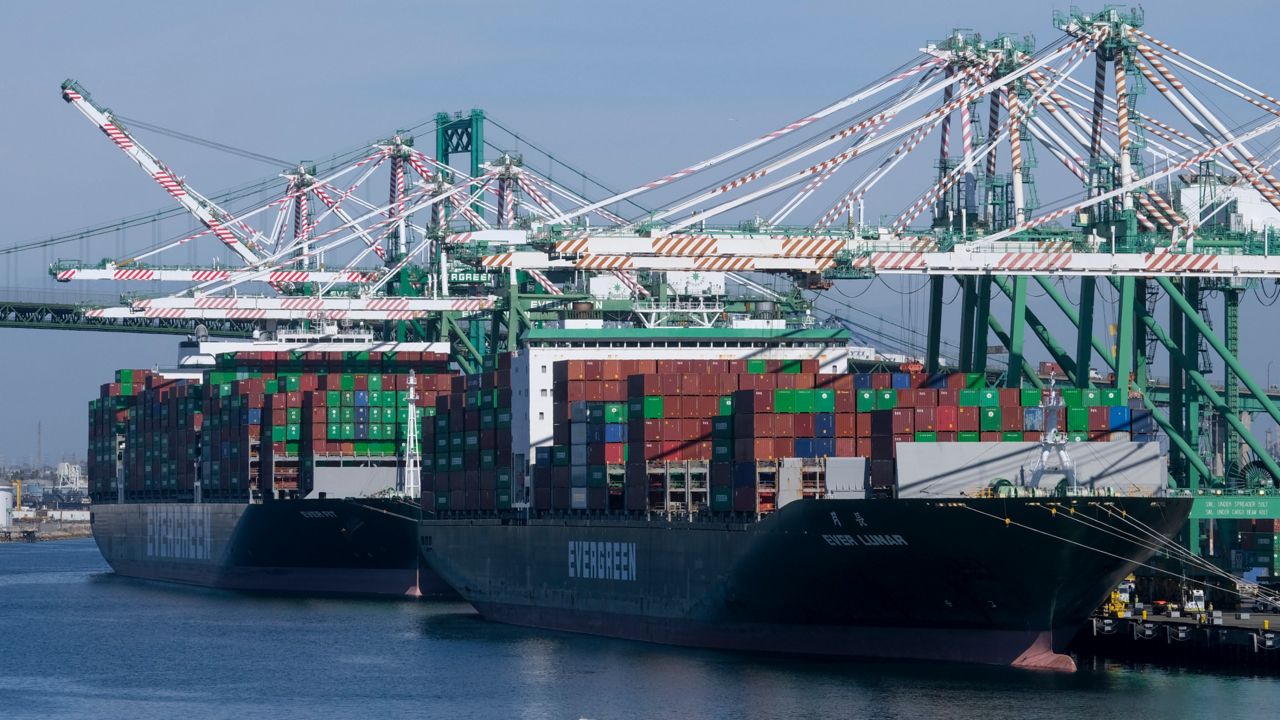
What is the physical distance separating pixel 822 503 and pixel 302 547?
3461 centimetres

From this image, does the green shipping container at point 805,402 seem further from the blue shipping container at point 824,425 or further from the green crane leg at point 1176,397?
the green crane leg at point 1176,397

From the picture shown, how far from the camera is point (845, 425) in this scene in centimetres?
4803

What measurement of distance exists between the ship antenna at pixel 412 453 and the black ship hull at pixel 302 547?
0.95m

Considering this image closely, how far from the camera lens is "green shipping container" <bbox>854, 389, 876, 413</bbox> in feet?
157

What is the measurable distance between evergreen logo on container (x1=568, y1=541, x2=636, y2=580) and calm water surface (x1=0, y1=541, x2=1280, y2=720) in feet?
5.86

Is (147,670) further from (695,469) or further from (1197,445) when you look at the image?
(1197,445)

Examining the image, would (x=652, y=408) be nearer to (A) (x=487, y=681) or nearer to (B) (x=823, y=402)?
(B) (x=823, y=402)

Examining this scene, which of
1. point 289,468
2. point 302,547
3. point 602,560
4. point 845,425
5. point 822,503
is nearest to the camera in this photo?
point 822,503

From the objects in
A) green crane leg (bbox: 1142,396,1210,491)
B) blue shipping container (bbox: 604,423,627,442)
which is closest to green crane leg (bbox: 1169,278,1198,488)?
green crane leg (bbox: 1142,396,1210,491)

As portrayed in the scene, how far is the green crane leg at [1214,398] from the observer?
5166 centimetres

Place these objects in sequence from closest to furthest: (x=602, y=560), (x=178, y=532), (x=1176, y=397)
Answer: (x=602, y=560) → (x=1176, y=397) → (x=178, y=532)

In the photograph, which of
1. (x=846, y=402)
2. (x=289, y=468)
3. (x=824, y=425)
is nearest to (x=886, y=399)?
(x=846, y=402)

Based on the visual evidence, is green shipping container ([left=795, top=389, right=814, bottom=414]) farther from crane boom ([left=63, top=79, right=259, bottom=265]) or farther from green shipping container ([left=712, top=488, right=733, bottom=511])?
crane boom ([left=63, top=79, right=259, bottom=265])

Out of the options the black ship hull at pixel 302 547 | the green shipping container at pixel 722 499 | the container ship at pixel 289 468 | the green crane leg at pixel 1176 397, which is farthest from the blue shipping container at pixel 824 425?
the black ship hull at pixel 302 547
